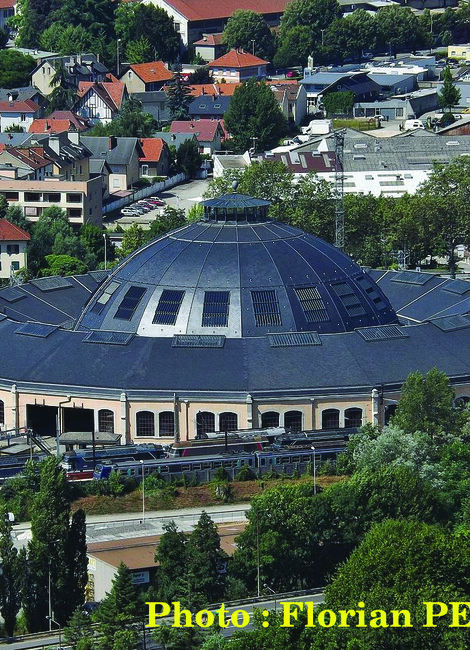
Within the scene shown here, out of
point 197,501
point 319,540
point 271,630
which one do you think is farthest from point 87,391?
point 271,630

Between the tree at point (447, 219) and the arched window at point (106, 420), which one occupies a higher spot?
the tree at point (447, 219)

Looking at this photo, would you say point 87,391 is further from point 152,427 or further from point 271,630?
point 271,630

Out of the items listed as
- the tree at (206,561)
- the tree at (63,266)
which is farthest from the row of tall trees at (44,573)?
the tree at (63,266)

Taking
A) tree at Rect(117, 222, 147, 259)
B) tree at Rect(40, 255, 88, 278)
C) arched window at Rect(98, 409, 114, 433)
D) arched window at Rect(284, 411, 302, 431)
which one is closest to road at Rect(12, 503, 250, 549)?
arched window at Rect(284, 411, 302, 431)

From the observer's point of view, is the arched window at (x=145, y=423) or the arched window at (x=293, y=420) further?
the arched window at (x=145, y=423)

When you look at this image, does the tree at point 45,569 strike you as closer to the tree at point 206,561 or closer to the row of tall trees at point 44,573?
the row of tall trees at point 44,573
